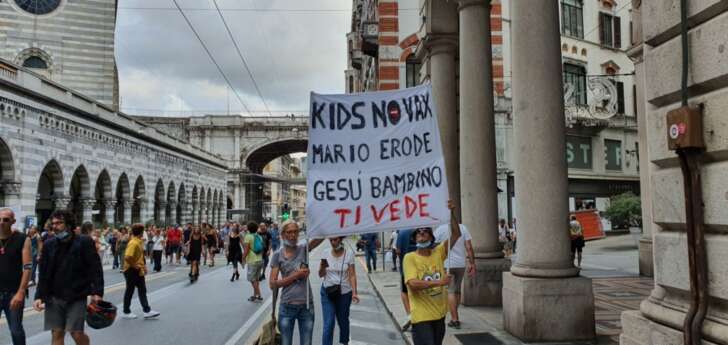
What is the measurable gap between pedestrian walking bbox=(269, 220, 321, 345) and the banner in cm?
41

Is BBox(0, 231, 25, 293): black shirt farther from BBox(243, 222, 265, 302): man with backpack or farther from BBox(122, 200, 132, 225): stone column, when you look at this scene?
BBox(122, 200, 132, 225): stone column

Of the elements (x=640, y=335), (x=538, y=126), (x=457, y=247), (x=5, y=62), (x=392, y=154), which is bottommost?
(x=640, y=335)

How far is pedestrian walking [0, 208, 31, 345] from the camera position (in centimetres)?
612

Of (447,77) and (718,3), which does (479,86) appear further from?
(718,3)

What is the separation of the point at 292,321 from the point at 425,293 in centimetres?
160

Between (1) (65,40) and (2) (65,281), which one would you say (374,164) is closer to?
(2) (65,281)

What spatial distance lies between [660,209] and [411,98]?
8.63 feet

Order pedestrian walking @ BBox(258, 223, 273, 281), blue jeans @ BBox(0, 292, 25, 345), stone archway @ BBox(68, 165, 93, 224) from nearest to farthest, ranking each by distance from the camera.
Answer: blue jeans @ BBox(0, 292, 25, 345) < pedestrian walking @ BBox(258, 223, 273, 281) < stone archway @ BBox(68, 165, 93, 224)

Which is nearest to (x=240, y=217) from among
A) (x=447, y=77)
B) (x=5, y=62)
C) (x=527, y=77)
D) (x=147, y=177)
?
(x=147, y=177)

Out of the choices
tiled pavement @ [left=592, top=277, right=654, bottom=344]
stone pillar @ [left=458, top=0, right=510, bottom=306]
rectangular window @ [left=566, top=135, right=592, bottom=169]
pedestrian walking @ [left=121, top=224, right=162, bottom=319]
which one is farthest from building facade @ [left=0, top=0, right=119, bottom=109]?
tiled pavement @ [left=592, top=277, right=654, bottom=344]

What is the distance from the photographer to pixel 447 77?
1235 centimetres

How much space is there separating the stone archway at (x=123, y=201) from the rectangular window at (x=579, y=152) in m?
27.8

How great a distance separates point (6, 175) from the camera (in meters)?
22.4

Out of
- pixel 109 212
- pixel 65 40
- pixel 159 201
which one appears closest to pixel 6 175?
pixel 109 212
